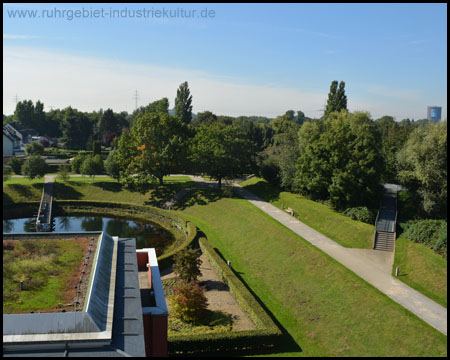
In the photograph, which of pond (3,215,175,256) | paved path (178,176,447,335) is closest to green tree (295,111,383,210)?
paved path (178,176,447,335)

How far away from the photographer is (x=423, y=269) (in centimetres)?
2498

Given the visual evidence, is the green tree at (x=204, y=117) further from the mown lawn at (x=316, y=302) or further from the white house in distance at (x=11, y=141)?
the mown lawn at (x=316, y=302)

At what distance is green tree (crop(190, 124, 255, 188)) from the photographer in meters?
47.1

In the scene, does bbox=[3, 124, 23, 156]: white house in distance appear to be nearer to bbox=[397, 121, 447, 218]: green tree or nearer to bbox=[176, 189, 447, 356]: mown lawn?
bbox=[176, 189, 447, 356]: mown lawn

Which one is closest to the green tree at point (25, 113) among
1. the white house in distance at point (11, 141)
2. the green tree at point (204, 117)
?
the white house in distance at point (11, 141)

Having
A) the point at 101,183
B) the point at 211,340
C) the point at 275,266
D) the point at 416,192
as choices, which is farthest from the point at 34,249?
the point at 101,183

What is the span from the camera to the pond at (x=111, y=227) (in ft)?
121

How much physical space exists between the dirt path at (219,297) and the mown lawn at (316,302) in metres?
1.77

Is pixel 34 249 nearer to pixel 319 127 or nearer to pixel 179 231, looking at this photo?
pixel 179 231

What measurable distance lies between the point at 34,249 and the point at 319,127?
4136cm

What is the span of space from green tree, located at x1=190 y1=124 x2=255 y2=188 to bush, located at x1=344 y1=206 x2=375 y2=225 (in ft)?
57.9

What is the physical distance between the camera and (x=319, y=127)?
50531 mm

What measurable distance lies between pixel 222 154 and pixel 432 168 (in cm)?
2336

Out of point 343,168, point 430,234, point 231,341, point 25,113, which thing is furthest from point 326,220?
point 25,113
